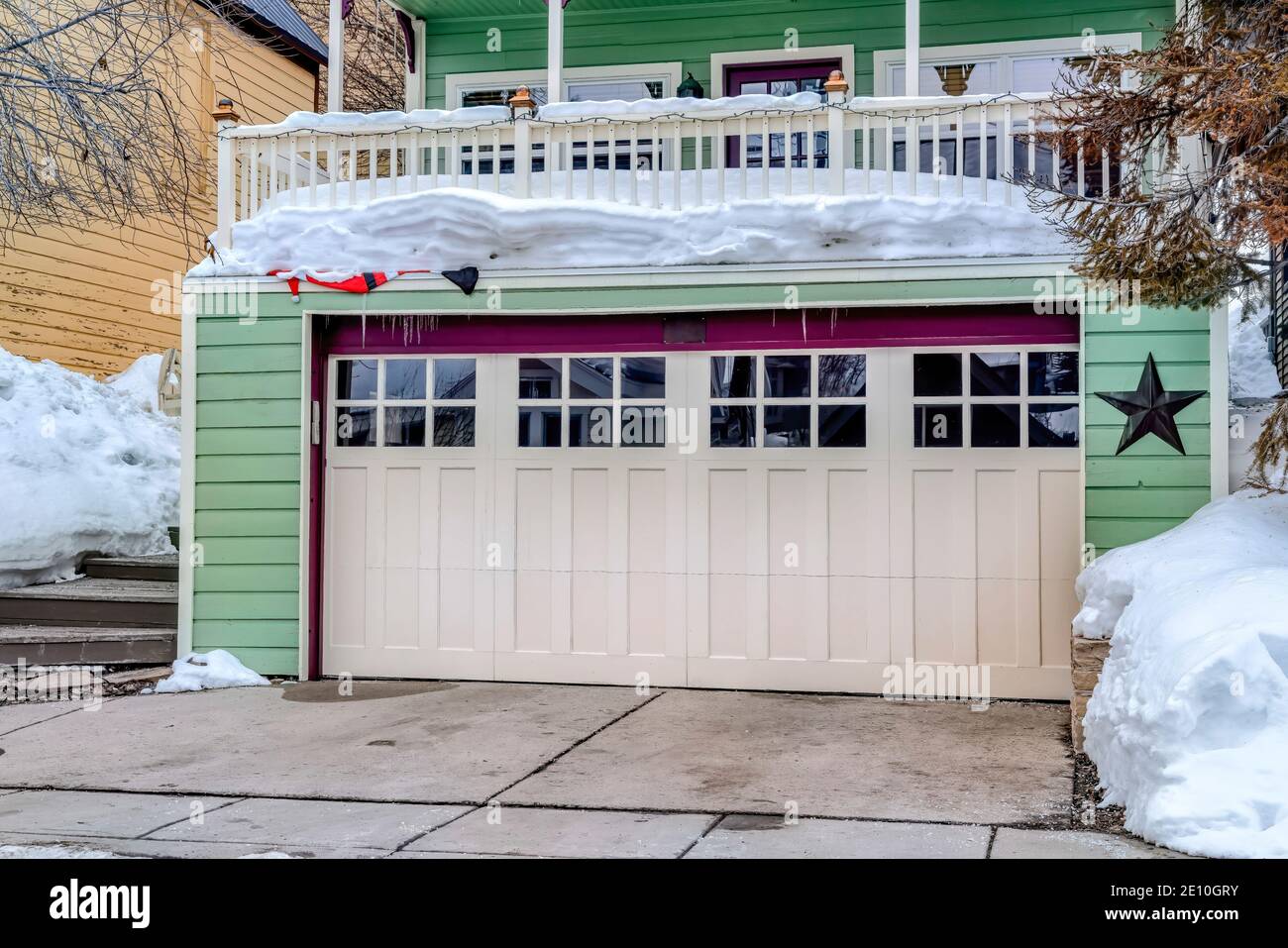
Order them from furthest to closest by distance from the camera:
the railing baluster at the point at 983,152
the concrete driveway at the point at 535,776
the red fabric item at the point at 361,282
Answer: the red fabric item at the point at 361,282
the railing baluster at the point at 983,152
the concrete driveway at the point at 535,776

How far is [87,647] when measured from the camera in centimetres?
860

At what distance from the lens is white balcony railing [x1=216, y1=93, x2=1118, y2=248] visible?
7.88 meters

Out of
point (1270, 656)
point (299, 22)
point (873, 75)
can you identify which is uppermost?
point (299, 22)

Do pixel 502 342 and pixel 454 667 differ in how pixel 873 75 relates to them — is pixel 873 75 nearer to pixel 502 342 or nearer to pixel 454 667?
pixel 502 342

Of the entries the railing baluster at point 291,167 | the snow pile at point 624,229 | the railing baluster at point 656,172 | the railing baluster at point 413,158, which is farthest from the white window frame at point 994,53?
the railing baluster at point 291,167

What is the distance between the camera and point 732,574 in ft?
26.7

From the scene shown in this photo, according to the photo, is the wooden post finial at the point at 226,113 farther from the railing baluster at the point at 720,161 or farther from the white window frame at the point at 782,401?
the white window frame at the point at 782,401

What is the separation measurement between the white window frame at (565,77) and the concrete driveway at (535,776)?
209 inches

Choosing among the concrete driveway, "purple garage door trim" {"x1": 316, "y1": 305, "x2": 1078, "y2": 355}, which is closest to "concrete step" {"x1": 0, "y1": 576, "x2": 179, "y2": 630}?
the concrete driveway

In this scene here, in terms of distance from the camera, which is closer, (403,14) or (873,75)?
(873,75)

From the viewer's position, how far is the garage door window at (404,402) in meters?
8.56

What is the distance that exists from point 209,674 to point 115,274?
25.1 ft

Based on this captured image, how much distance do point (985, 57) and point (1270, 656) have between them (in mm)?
6858
